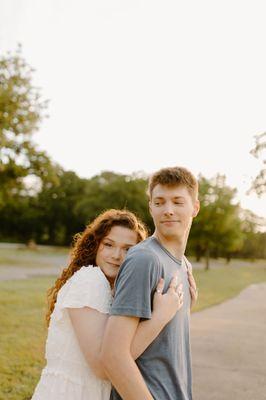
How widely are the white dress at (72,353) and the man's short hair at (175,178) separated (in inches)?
22.0

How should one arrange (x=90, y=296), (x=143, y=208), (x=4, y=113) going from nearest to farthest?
(x=90, y=296), (x=4, y=113), (x=143, y=208)

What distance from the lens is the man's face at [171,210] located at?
236 centimetres

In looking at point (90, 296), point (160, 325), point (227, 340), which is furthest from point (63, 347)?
point (227, 340)

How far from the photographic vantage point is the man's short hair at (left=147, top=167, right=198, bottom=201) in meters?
2.39

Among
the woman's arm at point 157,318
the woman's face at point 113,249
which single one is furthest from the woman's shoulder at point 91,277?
the woman's arm at point 157,318

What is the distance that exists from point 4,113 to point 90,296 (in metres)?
13.0

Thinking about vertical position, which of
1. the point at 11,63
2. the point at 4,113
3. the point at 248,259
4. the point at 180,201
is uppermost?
the point at 11,63

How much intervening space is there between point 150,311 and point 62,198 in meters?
71.3

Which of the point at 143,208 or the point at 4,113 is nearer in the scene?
the point at 4,113

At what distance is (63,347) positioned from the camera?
95.4 inches

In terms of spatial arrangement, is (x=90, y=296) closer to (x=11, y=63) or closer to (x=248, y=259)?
(x=11, y=63)

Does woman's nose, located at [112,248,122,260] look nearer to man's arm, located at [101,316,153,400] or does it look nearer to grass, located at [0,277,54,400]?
man's arm, located at [101,316,153,400]

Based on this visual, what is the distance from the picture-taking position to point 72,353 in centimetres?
238

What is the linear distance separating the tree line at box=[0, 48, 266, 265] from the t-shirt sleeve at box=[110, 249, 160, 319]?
301 centimetres
